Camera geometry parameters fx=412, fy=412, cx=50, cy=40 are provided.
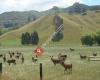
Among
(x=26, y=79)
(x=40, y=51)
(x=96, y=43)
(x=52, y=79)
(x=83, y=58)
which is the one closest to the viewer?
(x=40, y=51)

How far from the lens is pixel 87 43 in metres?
189

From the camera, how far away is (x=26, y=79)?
84.9 feet

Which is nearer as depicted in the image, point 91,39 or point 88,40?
point 91,39

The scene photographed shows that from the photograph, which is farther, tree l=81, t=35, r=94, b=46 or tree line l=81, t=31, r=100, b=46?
tree l=81, t=35, r=94, b=46

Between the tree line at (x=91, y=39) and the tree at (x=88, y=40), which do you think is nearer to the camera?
the tree line at (x=91, y=39)

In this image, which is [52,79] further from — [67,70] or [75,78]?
[67,70]

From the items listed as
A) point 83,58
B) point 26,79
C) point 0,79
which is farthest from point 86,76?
point 83,58

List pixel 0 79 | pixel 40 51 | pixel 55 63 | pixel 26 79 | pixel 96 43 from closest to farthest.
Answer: pixel 40 51 < pixel 0 79 < pixel 26 79 < pixel 55 63 < pixel 96 43

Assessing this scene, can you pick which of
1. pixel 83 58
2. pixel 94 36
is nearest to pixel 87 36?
pixel 94 36

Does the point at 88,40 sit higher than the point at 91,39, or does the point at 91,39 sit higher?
the point at 91,39

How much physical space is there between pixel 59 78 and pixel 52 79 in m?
0.79

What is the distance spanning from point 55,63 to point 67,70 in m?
7.92

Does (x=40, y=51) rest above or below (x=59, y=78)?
above

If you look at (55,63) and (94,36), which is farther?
(94,36)
